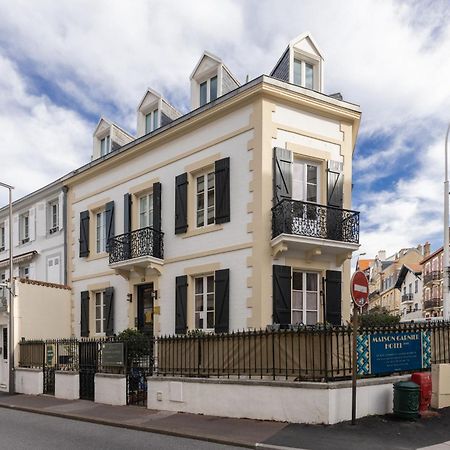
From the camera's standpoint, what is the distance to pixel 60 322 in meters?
20.6

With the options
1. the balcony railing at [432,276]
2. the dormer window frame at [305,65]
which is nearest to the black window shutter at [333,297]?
the dormer window frame at [305,65]

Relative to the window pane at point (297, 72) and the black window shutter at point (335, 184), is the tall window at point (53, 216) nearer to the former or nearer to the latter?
the window pane at point (297, 72)

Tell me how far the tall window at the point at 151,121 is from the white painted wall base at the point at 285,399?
991cm

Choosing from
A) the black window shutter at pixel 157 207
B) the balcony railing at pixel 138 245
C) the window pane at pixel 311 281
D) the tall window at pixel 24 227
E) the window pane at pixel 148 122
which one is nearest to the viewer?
the window pane at pixel 311 281

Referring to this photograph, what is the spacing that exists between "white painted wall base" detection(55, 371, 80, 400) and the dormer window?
30.1 ft

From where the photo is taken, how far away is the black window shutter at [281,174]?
1397 cm

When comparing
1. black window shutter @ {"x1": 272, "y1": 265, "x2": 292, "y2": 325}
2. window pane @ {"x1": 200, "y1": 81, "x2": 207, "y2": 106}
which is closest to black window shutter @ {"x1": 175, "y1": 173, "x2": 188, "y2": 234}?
window pane @ {"x1": 200, "y1": 81, "x2": 207, "y2": 106}

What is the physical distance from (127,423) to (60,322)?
34.7 feet

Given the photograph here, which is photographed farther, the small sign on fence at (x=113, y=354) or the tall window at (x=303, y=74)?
the tall window at (x=303, y=74)

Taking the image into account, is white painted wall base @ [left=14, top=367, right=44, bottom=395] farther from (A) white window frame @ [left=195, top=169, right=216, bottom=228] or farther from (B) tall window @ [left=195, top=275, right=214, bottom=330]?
(A) white window frame @ [left=195, top=169, right=216, bottom=228]

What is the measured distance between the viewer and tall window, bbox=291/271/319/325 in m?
14.3

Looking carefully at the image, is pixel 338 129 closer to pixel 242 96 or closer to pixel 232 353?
pixel 242 96

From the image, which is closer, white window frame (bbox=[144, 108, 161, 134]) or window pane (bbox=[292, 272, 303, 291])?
window pane (bbox=[292, 272, 303, 291])

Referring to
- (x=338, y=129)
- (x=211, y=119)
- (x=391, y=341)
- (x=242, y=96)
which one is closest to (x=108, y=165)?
(x=211, y=119)
